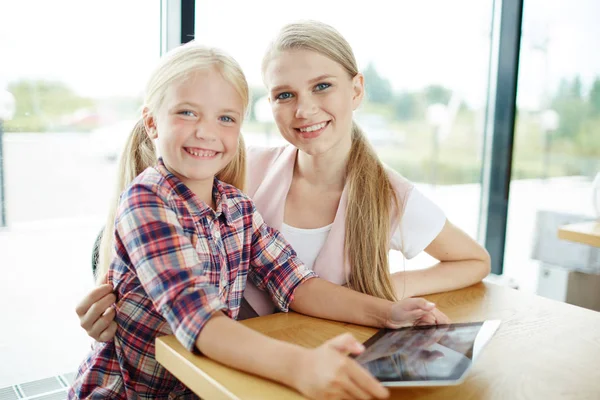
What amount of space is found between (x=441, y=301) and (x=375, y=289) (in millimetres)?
161

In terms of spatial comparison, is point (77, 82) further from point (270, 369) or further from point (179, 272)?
point (270, 369)

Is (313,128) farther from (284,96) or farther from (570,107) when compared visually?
(570,107)

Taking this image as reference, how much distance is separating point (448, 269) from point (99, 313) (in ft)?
2.86

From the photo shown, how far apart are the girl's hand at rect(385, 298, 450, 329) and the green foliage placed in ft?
4.98

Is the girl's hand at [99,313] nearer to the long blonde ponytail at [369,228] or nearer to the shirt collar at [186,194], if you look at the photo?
the shirt collar at [186,194]

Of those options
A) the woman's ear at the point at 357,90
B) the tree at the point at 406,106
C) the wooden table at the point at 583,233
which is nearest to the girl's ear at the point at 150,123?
the woman's ear at the point at 357,90

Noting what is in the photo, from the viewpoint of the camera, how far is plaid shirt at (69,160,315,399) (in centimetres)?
100

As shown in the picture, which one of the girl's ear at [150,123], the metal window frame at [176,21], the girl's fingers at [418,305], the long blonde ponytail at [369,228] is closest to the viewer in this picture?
the girl's fingers at [418,305]

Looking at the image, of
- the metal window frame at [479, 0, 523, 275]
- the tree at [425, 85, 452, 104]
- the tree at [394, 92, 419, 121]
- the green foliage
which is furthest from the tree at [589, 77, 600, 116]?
the green foliage

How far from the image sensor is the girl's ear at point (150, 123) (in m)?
1.27

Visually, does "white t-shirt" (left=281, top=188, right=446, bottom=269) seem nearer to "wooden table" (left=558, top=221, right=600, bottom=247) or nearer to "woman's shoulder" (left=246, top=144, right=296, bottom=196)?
"woman's shoulder" (left=246, top=144, right=296, bottom=196)

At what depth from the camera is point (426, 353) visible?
38.5 inches

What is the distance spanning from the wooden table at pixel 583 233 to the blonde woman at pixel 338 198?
2.97 ft

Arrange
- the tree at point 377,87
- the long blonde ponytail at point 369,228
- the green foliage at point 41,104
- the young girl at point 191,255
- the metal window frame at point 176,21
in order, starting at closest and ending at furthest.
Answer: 1. the young girl at point 191,255
2. the long blonde ponytail at point 369,228
3. the green foliage at point 41,104
4. the metal window frame at point 176,21
5. the tree at point 377,87
